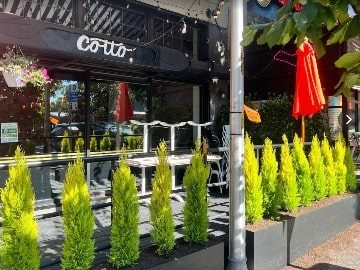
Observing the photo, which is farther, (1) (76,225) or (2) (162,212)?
(2) (162,212)

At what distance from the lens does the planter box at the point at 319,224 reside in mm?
4906

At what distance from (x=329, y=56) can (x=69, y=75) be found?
681 centimetres

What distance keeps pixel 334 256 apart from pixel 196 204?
A: 2.39m

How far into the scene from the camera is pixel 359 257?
5.07 m

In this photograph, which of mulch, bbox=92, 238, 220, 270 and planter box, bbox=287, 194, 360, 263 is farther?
planter box, bbox=287, 194, 360, 263

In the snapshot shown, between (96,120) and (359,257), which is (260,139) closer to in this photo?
(96,120)

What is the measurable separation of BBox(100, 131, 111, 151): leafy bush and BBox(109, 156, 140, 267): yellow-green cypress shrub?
5.07m

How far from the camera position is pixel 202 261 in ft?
12.1

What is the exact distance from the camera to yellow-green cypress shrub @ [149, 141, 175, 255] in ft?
11.7

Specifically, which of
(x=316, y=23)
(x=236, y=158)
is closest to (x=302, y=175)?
(x=236, y=158)

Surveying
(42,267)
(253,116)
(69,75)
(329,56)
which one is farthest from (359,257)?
(329,56)

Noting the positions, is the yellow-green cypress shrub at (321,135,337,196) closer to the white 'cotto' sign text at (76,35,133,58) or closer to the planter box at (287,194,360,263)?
the planter box at (287,194,360,263)

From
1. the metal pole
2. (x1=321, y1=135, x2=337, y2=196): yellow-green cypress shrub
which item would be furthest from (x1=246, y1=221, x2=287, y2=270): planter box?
(x1=321, y1=135, x2=337, y2=196): yellow-green cypress shrub

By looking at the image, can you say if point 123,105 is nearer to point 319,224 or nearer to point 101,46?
point 101,46
